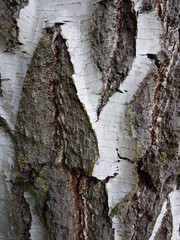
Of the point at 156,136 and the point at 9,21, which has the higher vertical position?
the point at 9,21

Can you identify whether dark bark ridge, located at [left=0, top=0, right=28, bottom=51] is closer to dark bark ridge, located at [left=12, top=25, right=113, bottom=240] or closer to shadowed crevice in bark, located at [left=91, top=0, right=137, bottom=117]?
dark bark ridge, located at [left=12, top=25, right=113, bottom=240]

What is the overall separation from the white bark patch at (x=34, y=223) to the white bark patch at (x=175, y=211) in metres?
0.36

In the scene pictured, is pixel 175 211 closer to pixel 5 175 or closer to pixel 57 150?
pixel 57 150

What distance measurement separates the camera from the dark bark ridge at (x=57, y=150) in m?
0.60

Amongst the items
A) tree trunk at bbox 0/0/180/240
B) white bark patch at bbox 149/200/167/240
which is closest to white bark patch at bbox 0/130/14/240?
tree trunk at bbox 0/0/180/240

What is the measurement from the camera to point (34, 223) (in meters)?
0.67

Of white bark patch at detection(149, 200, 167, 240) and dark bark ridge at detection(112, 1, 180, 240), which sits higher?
dark bark ridge at detection(112, 1, 180, 240)

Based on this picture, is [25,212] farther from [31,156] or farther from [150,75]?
[150,75]

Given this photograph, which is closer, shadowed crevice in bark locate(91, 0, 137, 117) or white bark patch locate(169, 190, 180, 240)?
shadowed crevice in bark locate(91, 0, 137, 117)

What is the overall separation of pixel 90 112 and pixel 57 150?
0.41 ft

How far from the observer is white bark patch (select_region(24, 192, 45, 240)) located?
654 mm

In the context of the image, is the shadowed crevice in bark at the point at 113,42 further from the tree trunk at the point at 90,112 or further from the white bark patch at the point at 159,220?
the white bark patch at the point at 159,220

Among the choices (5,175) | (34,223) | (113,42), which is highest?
(113,42)

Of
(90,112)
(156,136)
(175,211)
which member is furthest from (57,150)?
(175,211)
